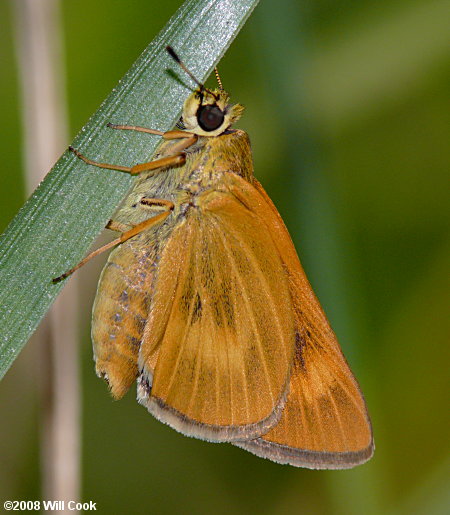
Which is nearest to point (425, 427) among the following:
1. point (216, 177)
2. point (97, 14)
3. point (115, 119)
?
point (216, 177)

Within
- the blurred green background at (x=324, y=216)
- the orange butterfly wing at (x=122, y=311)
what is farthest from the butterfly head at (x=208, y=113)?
the blurred green background at (x=324, y=216)

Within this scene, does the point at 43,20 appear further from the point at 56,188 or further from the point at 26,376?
the point at 26,376

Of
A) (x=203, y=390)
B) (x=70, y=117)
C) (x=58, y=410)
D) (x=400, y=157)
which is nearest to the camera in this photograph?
(x=203, y=390)

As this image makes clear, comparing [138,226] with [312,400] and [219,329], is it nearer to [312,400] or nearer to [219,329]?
[219,329]

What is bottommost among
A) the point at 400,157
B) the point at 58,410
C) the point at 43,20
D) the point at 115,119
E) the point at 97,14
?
the point at 58,410

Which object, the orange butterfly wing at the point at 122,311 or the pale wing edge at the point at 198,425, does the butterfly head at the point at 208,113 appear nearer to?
the orange butterfly wing at the point at 122,311

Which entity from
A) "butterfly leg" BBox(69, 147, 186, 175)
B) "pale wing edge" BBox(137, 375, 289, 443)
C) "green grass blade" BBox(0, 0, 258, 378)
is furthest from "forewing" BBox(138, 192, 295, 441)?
"green grass blade" BBox(0, 0, 258, 378)

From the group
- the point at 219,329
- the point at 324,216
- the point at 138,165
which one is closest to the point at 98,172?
the point at 138,165
